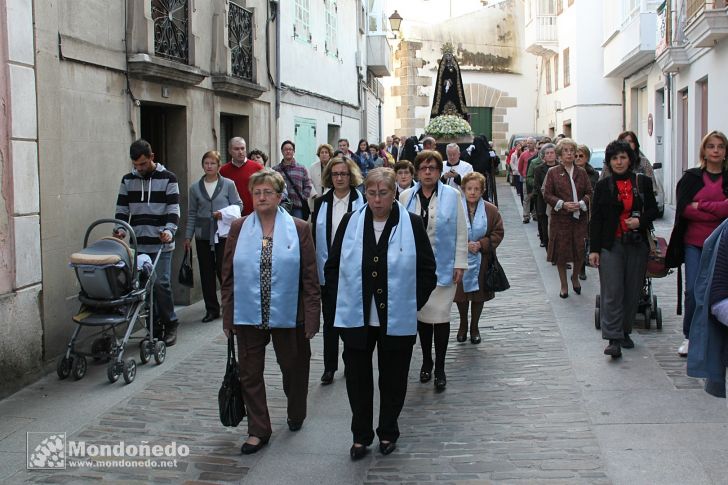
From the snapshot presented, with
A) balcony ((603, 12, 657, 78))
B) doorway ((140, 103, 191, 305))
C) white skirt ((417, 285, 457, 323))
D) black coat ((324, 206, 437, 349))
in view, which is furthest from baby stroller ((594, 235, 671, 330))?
balcony ((603, 12, 657, 78))

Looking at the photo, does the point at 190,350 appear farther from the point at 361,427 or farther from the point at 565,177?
the point at 565,177

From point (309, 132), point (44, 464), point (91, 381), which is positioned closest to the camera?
point (44, 464)

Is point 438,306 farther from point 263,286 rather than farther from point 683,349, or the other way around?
point 683,349

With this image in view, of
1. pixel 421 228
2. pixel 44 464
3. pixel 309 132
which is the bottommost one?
pixel 44 464

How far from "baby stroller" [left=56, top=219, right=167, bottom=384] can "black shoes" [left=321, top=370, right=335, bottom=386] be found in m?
1.56

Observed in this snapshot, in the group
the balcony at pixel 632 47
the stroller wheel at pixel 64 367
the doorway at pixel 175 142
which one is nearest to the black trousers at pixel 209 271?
the doorway at pixel 175 142

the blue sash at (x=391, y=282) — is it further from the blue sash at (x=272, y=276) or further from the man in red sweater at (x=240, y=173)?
the man in red sweater at (x=240, y=173)

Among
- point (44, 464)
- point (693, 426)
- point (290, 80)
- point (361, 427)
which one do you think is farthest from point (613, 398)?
point (290, 80)

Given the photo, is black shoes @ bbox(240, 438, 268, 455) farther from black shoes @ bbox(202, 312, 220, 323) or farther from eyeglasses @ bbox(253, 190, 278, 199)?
black shoes @ bbox(202, 312, 220, 323)

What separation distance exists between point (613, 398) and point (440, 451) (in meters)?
1.67

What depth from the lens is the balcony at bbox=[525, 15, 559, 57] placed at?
36375mm

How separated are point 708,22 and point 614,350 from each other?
32.0 ft

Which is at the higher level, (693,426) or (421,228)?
(421,228)

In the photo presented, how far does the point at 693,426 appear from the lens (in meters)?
6.05
